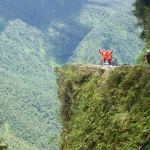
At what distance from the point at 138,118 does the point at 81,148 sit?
299 centimetres

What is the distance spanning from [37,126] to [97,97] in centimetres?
18044

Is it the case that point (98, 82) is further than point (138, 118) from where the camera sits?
Yes

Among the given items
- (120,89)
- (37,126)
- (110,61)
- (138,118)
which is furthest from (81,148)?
(37,126)

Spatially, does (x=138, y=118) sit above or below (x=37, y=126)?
below

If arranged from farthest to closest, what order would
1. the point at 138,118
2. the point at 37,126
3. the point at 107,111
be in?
the point at 37,126 → the point at 107,111 → the point at 138,118

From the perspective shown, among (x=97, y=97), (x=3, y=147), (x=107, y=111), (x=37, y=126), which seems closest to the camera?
(x=107, y=111)

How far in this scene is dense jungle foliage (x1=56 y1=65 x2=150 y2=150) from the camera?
927cm

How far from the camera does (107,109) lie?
11.2 meters

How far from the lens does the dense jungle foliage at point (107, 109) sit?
9.27 m

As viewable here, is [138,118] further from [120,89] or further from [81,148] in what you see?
[81,148]

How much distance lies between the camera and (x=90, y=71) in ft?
46.1

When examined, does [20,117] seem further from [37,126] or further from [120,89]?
[120,89]

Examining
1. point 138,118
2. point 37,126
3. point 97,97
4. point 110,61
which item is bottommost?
point 138,118

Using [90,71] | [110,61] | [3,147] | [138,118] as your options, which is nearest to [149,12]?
[110,61]
